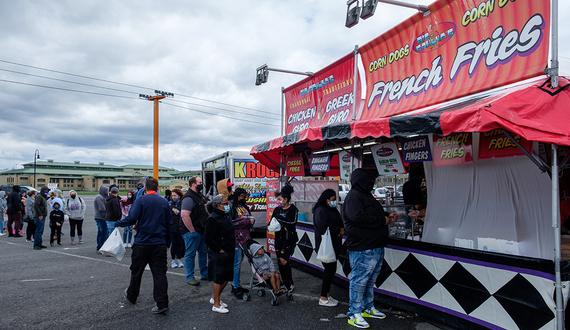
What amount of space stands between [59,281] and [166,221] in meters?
3.03

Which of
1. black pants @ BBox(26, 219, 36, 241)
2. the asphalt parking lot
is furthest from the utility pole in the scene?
the asphalt parking lot

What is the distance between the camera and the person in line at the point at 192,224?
232 inches

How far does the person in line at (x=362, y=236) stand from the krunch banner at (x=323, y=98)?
8.94 feet

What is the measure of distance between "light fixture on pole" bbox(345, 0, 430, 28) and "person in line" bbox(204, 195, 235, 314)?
11.3ft

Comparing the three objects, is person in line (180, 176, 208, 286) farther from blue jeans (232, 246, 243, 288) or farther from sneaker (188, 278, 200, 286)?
blue jeans (232, 246, 243, 288)

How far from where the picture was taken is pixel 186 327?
169 inches

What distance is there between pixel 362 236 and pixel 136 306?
11.3ft

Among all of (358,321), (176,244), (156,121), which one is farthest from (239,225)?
(156,121)

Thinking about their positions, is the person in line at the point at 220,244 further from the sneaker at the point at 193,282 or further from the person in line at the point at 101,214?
the person in line at the point at 101,214

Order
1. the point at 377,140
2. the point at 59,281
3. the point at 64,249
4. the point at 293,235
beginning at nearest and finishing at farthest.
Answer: the point at 293,235
the point at 377,140
the point at 59,281
the point at 64,249

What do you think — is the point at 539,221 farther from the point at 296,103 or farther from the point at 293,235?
the point at 296,103

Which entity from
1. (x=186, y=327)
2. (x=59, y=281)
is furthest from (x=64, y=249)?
(x=186, y=327)

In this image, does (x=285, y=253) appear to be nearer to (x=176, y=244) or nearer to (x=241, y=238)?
(x=241, y=238)

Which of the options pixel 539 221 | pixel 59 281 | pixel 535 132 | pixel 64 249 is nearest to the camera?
pixel 535 132
